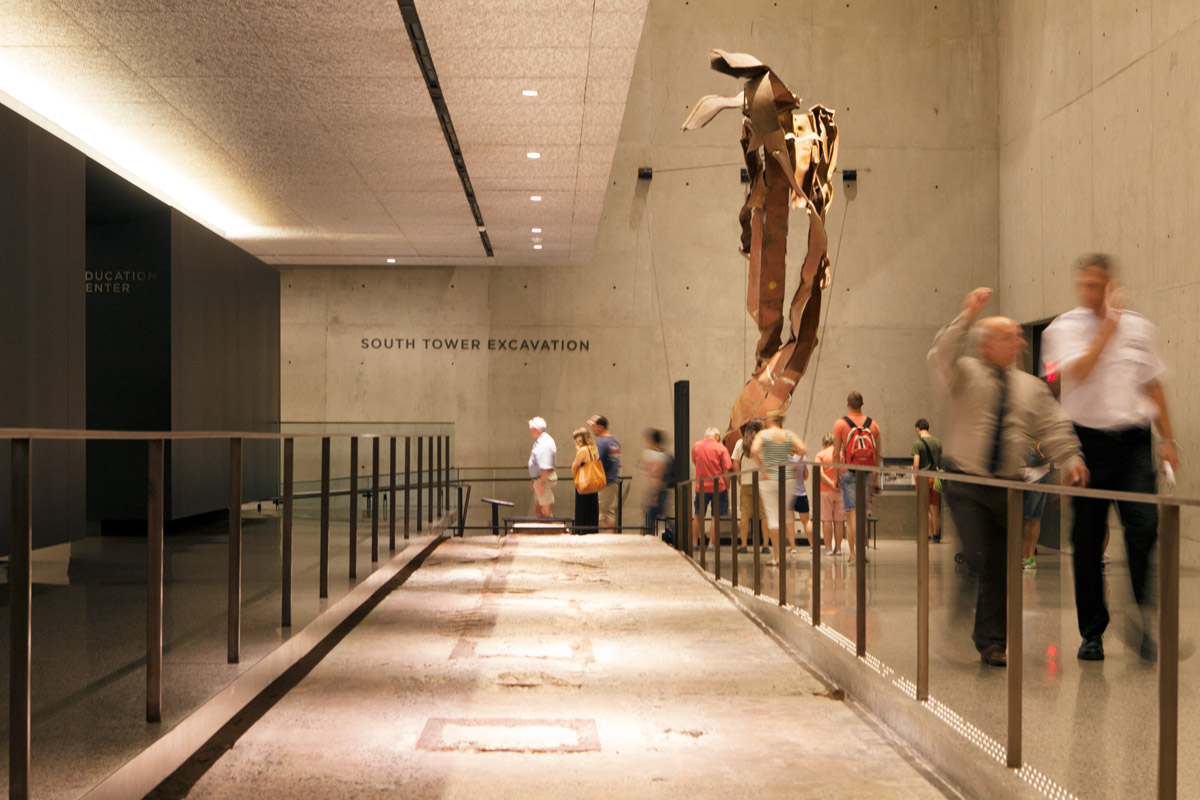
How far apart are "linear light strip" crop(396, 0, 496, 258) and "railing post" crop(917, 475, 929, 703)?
12.6 ft

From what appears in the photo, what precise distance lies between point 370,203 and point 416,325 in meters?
5.39

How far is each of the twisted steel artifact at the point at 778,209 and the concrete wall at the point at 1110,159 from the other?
4.32 metres

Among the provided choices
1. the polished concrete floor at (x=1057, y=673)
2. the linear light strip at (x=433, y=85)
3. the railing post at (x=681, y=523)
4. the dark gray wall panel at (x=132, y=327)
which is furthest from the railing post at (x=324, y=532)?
the railing post at (x=681, y=523)

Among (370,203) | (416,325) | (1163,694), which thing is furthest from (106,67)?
(416,325)

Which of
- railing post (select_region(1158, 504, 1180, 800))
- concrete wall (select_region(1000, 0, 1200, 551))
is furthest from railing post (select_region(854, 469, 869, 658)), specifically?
concrete wall (select_region(1000, 0, 1200, 551))

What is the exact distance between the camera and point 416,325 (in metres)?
16.3

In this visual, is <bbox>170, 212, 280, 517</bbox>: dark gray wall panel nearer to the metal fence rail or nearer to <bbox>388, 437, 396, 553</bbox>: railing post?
<bbox>388, 437, 396, 553</bbox>: railing post

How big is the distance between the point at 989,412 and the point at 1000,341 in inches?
9.8

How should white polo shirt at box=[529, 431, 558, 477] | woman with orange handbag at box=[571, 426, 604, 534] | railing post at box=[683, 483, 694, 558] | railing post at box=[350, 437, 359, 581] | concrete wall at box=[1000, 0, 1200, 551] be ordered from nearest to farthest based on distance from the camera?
railing post at box=[350, 437, 359, 581], railing post at box=[683, 483, 694, 558], concrete wall at box=[1000, 0, 1200, 551], woman with orange handbag at box=[571, 426, 604, 534], white polo shirt at box=[529, 431, 558, 477]

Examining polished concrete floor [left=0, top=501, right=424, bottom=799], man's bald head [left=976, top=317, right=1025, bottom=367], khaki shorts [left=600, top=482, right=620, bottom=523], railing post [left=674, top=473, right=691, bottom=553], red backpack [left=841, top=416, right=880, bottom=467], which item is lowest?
khaki shorts [left=600, top=482, right=620, bottom=523]

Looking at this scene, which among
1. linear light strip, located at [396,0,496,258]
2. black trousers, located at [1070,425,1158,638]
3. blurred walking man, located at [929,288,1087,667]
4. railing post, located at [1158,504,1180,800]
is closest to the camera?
railing post, located at [1158,504,1180,800]

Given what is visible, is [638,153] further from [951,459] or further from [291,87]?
[951,459]

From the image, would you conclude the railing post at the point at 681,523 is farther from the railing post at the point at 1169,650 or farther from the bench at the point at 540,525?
the railing post at the point at 1169,650

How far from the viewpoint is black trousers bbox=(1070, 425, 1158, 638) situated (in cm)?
237
